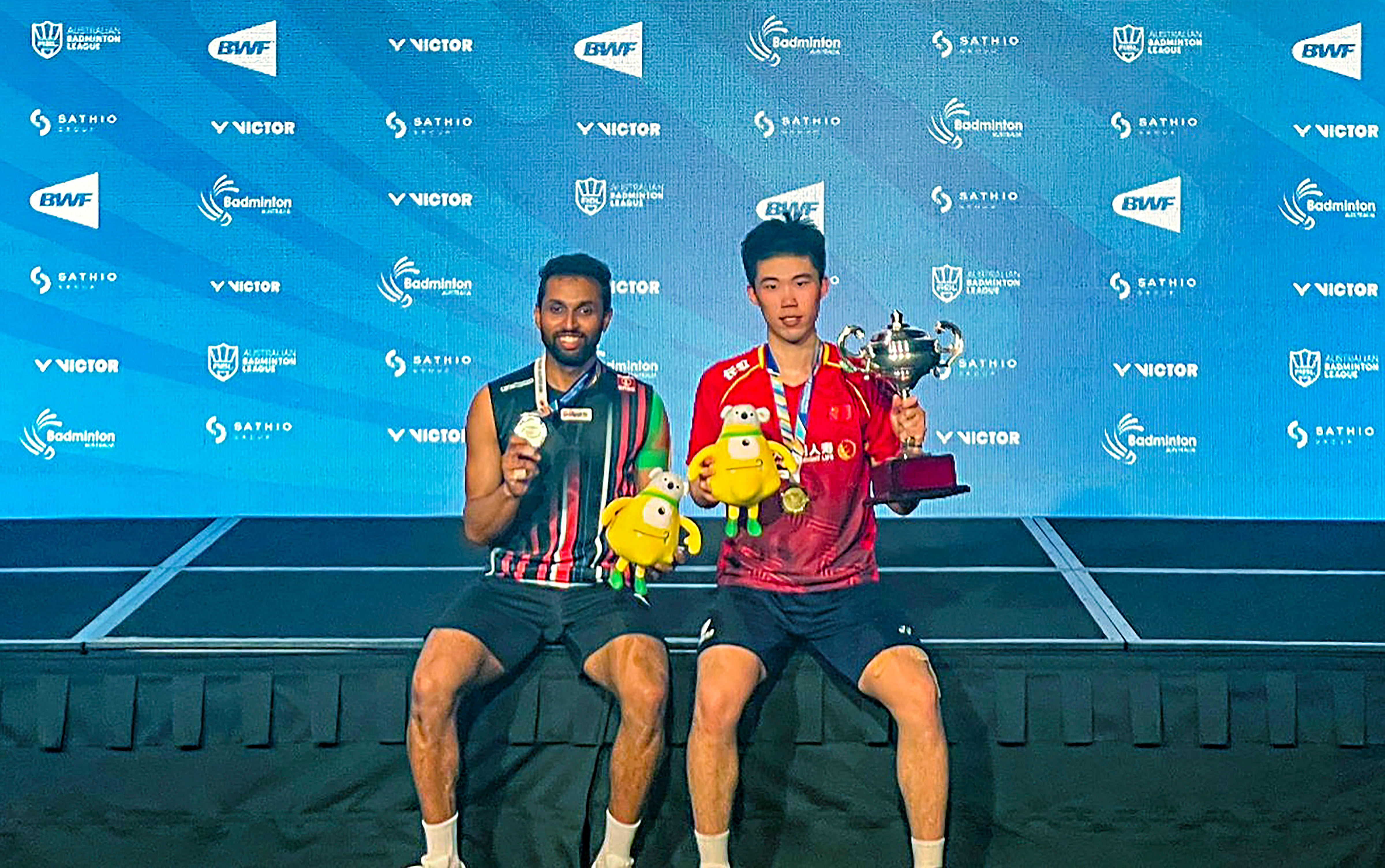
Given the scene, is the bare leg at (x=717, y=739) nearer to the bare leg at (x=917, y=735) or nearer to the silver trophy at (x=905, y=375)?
the bare leg at (x=917, y=735)

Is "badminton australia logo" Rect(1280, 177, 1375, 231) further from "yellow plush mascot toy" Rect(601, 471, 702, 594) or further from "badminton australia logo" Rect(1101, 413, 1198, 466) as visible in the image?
"yellow plush mascot toy" Rect(601, 471, 702, 594)

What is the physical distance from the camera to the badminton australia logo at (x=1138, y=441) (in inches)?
197

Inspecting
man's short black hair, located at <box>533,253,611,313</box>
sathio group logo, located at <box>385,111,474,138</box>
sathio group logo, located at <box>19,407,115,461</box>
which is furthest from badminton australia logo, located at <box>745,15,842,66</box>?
sathio group logo, located at <box>19,407,115,461</box>

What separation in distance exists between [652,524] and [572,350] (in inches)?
17.5

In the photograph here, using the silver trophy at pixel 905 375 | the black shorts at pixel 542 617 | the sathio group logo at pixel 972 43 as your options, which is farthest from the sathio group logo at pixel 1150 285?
the black shorts at pixel 542 617

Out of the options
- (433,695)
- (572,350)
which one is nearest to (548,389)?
(572,350)

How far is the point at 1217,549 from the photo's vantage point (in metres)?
4.46

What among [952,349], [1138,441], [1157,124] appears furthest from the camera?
[1138,441]

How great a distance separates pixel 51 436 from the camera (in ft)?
16.5

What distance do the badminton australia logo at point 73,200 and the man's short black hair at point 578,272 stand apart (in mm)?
2244

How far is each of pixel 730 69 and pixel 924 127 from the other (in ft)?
2.03

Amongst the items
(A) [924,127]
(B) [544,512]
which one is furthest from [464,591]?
(A) [924,127]

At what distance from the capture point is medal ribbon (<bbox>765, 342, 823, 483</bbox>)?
3271 mm

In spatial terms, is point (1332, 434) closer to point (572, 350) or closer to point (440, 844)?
point (572, 350)
